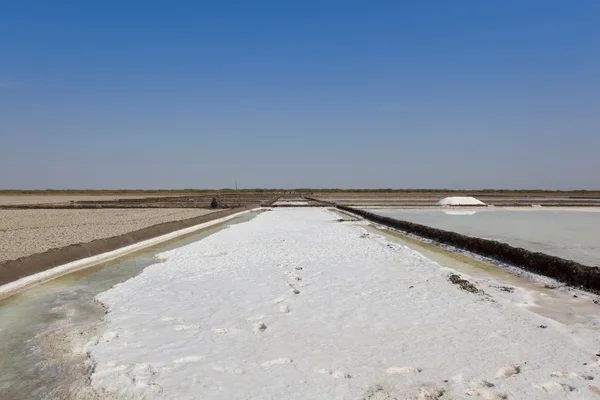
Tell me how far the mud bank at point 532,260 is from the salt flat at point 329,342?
57.2 inches

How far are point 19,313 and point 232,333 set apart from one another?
278cm

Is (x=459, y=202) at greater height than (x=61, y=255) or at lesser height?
lesser

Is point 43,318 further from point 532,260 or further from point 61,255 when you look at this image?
point 532,260

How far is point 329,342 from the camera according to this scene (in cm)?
439

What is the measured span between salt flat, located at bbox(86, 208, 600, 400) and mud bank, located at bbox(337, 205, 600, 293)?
145 cm

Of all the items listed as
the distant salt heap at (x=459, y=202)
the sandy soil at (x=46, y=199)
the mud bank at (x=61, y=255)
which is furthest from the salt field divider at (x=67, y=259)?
the sandy soil at (x=46, y=199)

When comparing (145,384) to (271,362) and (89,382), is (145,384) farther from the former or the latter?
(271,362)

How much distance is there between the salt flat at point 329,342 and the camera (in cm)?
339

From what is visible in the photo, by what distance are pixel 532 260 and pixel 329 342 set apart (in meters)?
6.13

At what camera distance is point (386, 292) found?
6.61 m

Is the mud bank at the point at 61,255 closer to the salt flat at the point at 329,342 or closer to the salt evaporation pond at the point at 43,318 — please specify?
the salt evaporation pond at the point at 43,318

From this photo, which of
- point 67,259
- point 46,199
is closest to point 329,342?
point 67,259

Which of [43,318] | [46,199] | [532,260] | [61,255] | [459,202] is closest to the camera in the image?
[43,318]

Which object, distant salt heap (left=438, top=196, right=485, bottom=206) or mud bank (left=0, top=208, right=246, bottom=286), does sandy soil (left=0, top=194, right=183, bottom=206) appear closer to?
mud bank (left=0, top=208, right=246, bottom=286)
